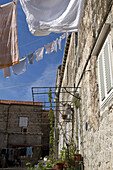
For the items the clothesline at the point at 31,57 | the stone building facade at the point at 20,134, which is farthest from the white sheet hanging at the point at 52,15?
the stone building facade at the point at 20,134

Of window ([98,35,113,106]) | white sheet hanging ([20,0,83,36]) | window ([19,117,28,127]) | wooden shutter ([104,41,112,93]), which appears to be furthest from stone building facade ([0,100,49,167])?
wooden shutter ([104,41,112,93])

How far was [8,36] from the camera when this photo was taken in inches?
202

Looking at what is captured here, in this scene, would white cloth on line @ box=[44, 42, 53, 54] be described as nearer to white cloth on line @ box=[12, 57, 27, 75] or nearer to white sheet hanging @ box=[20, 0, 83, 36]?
white cloth on line @ box=[12, 57, 27, 75]

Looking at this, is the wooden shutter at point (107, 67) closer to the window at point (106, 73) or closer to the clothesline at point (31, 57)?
the window at point (106, 73)

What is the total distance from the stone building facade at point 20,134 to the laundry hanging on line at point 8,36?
15.3 metres

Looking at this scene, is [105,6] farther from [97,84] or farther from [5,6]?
[5,6]

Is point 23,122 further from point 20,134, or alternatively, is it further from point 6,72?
point 6,72

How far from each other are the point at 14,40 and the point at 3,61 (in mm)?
593

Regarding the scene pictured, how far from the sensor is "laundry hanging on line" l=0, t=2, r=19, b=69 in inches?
194

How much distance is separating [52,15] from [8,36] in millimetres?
1806

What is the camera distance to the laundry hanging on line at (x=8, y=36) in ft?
16.2

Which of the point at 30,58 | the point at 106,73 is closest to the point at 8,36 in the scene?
the point at 106,73

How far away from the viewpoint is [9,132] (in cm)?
2142

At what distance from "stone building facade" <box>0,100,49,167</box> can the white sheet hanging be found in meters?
16.7
